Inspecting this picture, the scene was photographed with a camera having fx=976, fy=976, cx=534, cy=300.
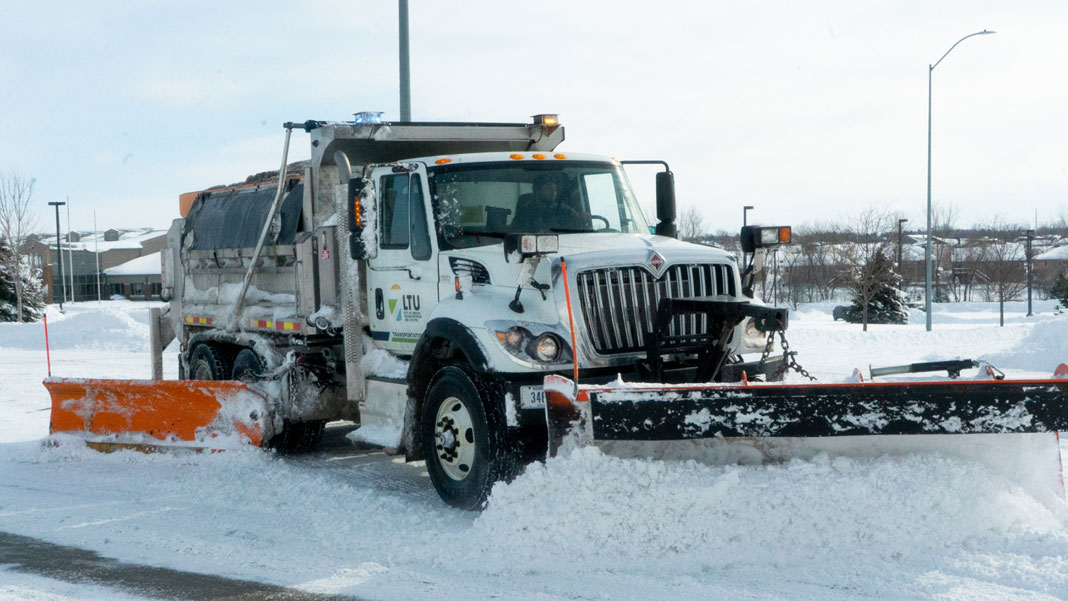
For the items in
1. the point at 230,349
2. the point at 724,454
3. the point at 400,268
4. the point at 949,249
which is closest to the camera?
the point at 724,454

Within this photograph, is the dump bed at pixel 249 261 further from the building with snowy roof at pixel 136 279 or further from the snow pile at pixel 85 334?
the building with snowy roof at pixel 136 279

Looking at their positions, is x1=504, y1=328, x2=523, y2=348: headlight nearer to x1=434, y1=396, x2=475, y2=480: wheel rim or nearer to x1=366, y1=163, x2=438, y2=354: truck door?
x1=434, y1=396, x2=475, y2=480: wheel rim

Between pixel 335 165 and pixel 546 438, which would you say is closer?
pixel 546 438


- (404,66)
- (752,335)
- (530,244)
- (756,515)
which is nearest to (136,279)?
(404,66)

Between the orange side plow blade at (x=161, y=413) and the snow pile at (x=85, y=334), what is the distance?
13.6 metres

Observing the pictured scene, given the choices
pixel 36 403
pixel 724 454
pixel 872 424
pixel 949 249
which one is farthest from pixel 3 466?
pixel 949 249

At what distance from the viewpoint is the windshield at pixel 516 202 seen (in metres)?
7.09

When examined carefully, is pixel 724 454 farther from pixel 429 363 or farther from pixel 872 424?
pixel 429 363

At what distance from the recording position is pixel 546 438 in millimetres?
6238

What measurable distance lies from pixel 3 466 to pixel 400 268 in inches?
164

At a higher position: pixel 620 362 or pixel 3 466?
pixel 620 362

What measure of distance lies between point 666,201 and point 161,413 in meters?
4.76

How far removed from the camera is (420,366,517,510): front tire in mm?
6160

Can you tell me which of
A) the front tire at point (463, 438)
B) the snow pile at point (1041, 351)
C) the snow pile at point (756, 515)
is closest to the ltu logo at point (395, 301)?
the front tire at point (463, 438)
